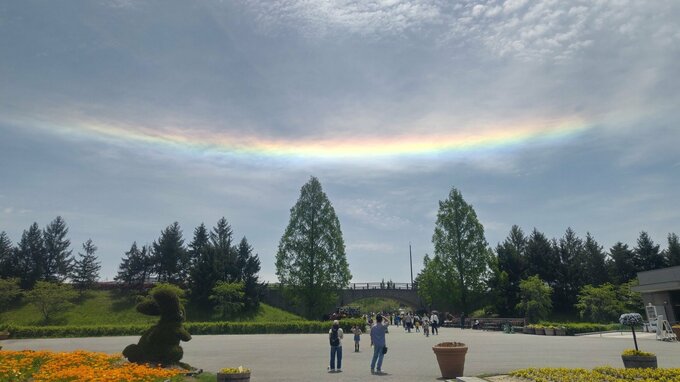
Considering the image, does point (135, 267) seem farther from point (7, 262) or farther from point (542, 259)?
point (542, 259)

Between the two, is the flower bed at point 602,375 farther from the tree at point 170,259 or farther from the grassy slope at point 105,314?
the tree at point 170,259

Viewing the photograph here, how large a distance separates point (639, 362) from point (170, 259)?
61.6m

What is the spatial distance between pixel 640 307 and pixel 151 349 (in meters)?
53.1

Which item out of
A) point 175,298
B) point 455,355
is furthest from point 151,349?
point 455,355

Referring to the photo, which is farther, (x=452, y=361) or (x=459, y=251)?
(x=459, y=251)

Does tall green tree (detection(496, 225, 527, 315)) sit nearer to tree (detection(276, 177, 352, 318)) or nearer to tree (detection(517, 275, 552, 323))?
tree (detection(517, 275, 552, 323))

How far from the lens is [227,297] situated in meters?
51.3

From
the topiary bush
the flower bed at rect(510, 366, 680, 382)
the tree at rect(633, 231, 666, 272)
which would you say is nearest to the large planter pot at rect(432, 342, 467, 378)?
the flower bed at rect(510, 366, 680, 382)

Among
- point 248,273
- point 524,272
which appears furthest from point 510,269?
point 248,273

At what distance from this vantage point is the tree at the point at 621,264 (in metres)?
60.0

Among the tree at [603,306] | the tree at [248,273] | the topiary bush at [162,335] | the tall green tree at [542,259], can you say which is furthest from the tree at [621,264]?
the topiary bush at [162,335]

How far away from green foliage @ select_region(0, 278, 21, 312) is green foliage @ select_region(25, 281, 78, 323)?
3.63 metres

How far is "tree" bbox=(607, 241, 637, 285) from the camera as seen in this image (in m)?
60.0

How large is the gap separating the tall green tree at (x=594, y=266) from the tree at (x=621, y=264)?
1101 millimetres
